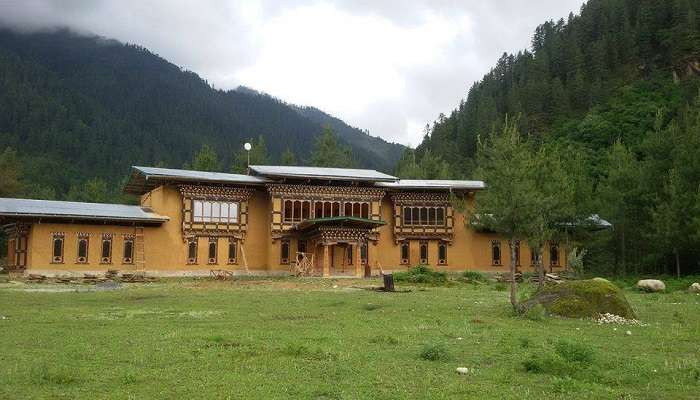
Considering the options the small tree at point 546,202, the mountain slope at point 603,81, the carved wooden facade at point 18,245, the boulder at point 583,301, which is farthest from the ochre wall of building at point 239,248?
the mountain slope at point 603,81

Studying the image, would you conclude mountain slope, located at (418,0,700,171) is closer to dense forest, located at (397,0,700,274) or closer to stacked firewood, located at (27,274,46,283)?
dense forest, located at (397,0,700,274)

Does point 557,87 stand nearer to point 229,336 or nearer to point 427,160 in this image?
point 427,160

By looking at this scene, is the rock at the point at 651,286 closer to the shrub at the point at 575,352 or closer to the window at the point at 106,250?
the shrub at the point at 575,352

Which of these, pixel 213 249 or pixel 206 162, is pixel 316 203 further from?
pixel 206 162

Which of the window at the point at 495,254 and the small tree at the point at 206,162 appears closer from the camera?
the window at the point at 495,254

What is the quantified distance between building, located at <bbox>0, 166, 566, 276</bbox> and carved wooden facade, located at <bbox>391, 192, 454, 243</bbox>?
8cm

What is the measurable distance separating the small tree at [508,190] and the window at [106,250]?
32121mm

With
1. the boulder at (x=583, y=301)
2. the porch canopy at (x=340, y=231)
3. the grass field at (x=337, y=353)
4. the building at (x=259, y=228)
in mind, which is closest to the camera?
the grass field at (x=337, y=353)

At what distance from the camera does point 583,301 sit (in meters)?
20.1

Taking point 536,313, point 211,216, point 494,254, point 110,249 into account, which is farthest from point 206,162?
point 536,313

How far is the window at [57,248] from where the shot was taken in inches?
1778

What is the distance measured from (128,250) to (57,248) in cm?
477

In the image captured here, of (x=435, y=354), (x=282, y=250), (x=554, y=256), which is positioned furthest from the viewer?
(x=554, y=256)

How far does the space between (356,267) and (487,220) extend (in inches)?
1046
